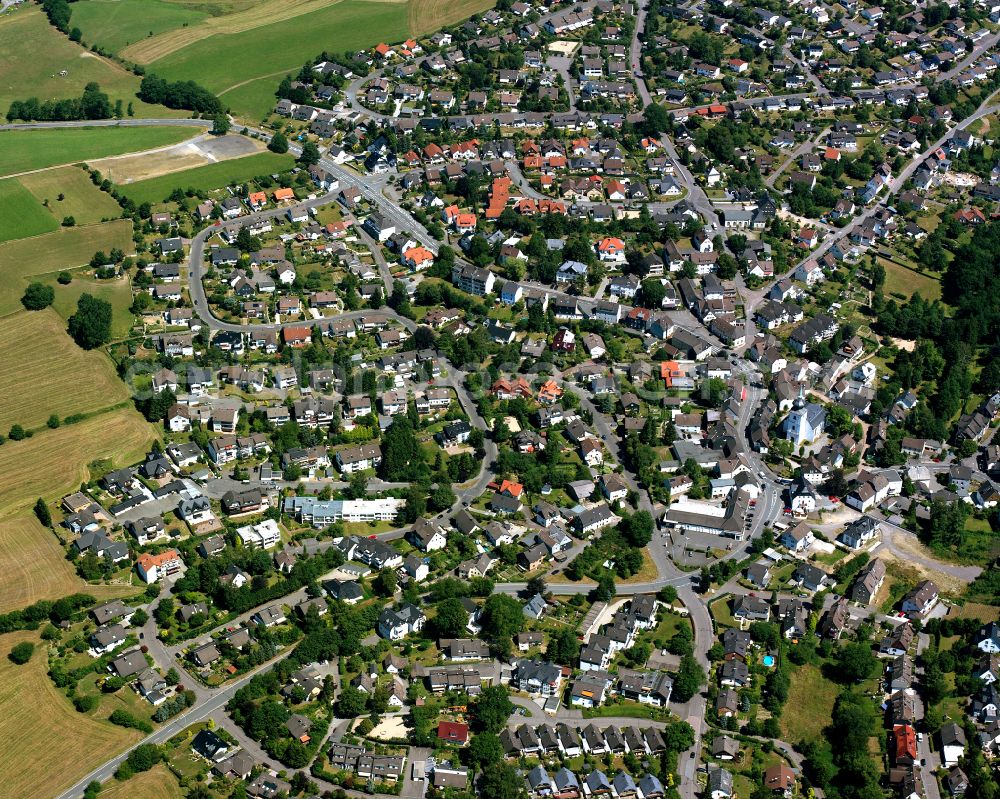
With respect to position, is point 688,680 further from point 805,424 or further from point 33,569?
point 33,569

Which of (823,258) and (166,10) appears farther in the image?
(166,10)

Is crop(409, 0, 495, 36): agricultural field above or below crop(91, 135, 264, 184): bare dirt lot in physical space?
above

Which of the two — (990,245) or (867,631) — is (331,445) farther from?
(990,245)

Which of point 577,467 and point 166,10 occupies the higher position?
point 166,10

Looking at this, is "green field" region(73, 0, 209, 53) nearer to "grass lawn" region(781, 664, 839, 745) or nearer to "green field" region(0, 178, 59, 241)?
"green field" region(0, 178, 59, 241)

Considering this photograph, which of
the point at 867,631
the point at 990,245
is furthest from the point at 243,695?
the point at 990,245

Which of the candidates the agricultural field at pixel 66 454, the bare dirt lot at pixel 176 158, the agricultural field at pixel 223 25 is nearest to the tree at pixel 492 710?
the agricultural field at pixel 66 454

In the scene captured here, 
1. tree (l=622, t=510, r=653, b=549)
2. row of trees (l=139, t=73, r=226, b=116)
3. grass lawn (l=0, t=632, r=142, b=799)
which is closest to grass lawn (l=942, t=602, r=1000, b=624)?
tree (l=622, t=510, r=653, b=549)
